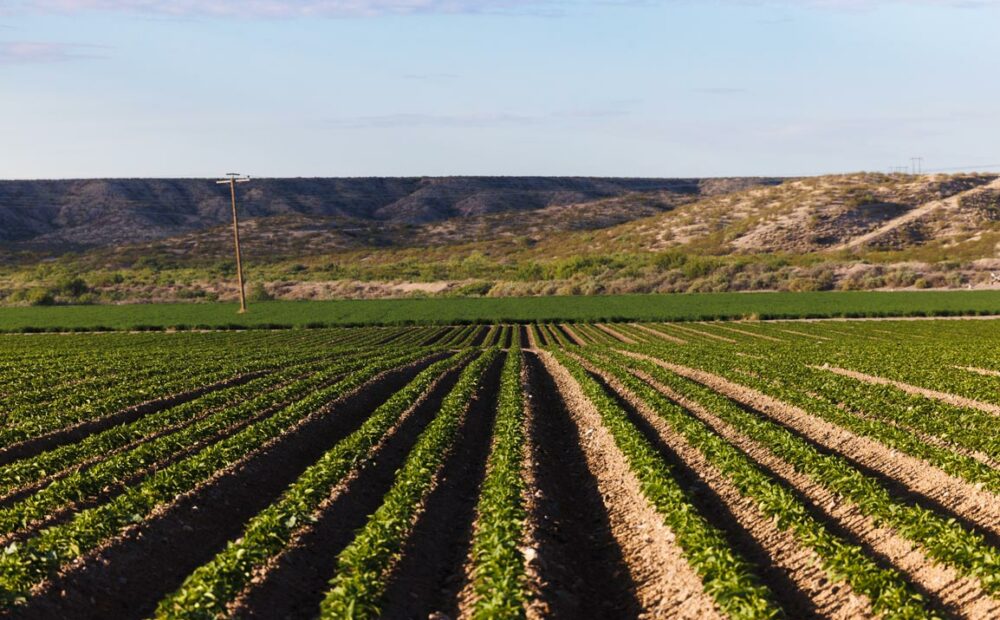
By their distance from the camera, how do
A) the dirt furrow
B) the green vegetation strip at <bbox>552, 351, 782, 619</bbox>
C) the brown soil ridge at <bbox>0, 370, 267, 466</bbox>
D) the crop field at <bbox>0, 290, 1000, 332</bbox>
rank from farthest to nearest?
the crop field at <bbox>0, 290, 1000, 332</bbox>, the dirt furrow, the brown soil ridge at <bbox>0, 370, 267, 466</bbox>, the green vegetation strip at <bbox>552, 351, 782, 619</bbox>

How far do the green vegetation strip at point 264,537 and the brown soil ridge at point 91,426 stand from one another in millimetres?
7833

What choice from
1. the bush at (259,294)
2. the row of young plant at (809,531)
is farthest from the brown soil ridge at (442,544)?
the bush at (259,294)

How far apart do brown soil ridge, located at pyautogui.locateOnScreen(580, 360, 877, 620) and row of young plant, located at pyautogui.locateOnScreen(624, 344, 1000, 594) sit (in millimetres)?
1479

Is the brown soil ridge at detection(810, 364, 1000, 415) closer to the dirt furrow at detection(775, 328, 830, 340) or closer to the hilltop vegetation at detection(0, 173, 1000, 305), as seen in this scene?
the dirt furrow at detection(775, 328, 830, 340)

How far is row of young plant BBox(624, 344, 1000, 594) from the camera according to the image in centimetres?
1092

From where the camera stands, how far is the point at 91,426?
78.8 feet

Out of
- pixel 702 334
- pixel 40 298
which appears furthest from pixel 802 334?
pixel 40 298

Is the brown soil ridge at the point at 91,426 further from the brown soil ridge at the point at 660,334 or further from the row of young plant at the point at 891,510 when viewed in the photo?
the brown soil ridge at the point at 660,334

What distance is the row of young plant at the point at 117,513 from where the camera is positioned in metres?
11.1

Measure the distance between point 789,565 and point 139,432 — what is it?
1638 cm

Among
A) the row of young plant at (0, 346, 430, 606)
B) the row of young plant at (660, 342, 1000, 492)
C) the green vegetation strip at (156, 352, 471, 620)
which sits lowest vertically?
the row of young plant at (660, 342, 1000, 492)

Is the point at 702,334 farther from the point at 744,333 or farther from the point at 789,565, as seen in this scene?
the point at 789,565

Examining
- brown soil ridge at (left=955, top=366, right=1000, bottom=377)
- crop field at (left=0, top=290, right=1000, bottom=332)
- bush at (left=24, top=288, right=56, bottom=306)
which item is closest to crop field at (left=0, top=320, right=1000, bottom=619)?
brown soil ridge at (left=955, top=366, right=1000, bottom=377)

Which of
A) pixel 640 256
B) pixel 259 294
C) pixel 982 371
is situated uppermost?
pixel 640 256
